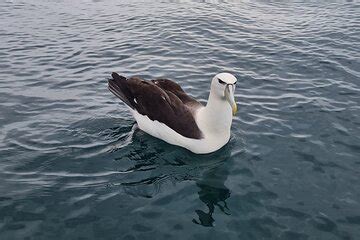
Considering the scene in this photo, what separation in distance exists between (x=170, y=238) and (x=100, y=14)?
17.5 meters

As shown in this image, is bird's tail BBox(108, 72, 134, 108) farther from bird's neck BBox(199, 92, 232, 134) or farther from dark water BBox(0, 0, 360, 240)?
bird's neck BBox(199, 92, 232, 134)

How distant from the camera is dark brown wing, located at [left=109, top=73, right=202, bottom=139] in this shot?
970cm

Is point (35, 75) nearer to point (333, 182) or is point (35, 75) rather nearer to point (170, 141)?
point (170, 141)

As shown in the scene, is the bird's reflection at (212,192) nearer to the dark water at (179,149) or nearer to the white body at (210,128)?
the dark water at (179,149)

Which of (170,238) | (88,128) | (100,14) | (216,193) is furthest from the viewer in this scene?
(100,14)

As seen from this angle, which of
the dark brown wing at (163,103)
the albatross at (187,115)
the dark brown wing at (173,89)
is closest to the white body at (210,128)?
the albatross at (187,115)

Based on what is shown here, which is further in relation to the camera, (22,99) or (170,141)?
(22,99)

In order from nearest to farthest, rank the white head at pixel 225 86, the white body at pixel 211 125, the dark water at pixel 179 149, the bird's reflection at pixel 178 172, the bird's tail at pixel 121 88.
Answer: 1. the dark water at pixel 179 149
2. the bird's reflection at pixel 178 172
3. the white head at pixel 225 86
4. the white body at pixel 211 125
5. the bird's tail at pixel 121 88

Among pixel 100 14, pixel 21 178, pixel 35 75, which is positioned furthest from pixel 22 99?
pixel 100 14

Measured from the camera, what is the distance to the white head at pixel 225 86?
29.4 ft

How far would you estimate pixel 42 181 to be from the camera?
885cm

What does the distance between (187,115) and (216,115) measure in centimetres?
73

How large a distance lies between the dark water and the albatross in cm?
35

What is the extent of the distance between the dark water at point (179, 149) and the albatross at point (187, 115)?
13.9 inches
